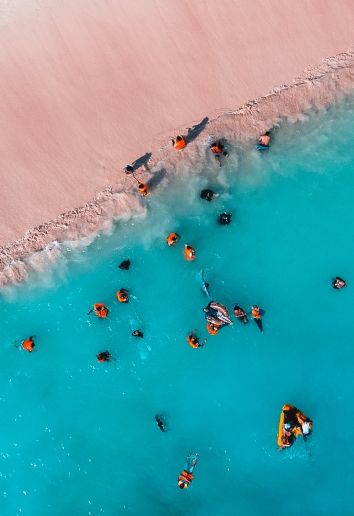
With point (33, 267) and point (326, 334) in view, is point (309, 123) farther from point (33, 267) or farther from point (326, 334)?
point (33, 267)

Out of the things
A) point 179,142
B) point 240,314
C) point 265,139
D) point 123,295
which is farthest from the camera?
point 240,314

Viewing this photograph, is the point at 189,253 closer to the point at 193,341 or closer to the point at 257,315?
the point at 193,341

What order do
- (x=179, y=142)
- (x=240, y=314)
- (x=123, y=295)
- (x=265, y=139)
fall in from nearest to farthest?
(x=179, y=142), (x=265, y=139), (x=123, y=295), (x=240, y=314)

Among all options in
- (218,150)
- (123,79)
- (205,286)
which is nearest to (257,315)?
(205,286)

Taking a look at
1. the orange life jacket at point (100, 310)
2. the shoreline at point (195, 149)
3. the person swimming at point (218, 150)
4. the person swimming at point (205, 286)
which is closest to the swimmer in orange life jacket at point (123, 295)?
the orange life jacket at point (100, 310)

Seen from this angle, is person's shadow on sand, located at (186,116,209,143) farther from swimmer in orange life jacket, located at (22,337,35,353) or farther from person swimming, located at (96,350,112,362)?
swimmer in orange life jacket, located at (22,337,35,353)

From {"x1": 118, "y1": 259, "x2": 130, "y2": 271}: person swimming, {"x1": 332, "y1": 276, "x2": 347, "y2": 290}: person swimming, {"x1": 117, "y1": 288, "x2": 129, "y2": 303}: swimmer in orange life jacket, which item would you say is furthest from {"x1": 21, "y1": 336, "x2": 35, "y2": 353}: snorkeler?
{"x1": 332, "y1": 276, "x2": 347, "y2": 290}: person swimming

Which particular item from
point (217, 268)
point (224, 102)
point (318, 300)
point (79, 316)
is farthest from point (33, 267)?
point (318, 300)
